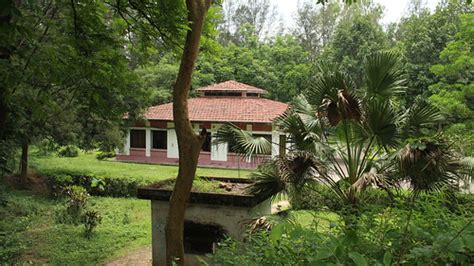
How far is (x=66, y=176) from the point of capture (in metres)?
14.4

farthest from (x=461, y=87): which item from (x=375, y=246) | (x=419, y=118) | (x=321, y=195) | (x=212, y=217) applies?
(x=375, y=246)

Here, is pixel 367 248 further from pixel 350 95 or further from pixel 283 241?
pixel 350 95

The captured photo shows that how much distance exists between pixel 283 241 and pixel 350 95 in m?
4.02

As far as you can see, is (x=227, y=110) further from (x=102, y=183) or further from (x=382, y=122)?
(x=382, y=122)

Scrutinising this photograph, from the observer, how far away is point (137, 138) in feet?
72.1

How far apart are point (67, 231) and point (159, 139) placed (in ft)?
39.9

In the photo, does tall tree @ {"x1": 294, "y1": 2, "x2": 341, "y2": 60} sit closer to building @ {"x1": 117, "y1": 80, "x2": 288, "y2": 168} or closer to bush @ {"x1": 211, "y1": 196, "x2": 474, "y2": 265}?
building @ {"x1": 117, "y1": 80, "x2": 288, "y2": 168}

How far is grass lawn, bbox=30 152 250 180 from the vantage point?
15.7 meters

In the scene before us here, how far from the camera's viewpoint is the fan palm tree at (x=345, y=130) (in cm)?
530

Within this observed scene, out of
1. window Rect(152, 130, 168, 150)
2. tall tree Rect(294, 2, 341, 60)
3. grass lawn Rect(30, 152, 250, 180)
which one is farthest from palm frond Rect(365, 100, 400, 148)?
tall tree Rect(294, 2, 341, 60)

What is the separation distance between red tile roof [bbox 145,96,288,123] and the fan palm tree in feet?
40.5

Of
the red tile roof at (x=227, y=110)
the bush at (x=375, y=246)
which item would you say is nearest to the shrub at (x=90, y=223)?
the bush at (x=375, y=246)

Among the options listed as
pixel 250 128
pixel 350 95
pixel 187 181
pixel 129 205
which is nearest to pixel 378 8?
pixel 250 128

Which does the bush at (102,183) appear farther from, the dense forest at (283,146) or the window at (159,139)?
the window at (159,139)
